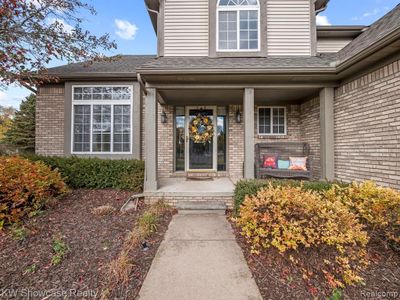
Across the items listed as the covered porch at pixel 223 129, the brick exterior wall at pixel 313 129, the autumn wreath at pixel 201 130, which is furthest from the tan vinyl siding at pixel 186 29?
the brick exterior wall at pixel 313 129

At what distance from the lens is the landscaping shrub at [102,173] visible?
5508mm

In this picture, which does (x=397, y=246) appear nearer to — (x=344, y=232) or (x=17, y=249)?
(x=344, y=232)

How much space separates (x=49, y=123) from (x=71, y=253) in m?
5.91

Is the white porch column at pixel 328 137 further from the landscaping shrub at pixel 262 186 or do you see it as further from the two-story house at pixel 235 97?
the landscaping shrub at pixel 262 186

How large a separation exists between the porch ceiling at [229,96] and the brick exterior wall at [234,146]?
0.51 metres

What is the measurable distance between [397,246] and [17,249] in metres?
5.08

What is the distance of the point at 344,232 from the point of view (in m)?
2.48

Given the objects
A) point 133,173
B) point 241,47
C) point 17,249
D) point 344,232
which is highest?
point 241,47

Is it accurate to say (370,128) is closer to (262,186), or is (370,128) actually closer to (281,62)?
(281,62)

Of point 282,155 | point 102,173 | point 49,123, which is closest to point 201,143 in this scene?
point 282,155

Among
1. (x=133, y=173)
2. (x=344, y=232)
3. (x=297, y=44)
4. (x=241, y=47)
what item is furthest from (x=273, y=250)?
(x=297, y=44)

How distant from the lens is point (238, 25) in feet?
18.8

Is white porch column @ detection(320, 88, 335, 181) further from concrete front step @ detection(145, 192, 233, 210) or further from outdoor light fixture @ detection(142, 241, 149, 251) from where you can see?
outdoor light fixture @ detection(142, 241, 149, 251)

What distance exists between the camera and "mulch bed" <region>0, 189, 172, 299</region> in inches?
82.7
